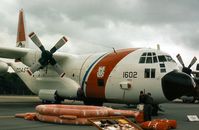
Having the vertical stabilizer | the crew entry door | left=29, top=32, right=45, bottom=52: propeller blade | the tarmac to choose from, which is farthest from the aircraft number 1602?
the vertical stabilizer

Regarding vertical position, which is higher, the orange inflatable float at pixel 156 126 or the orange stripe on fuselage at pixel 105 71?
the orange stripe on fuselage at pixel 105 71

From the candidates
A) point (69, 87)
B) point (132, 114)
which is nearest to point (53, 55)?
point (69, 87)

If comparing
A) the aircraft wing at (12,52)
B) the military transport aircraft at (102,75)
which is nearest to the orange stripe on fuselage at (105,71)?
the military transport aircraft at (102,75)

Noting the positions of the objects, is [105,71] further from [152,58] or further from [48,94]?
[48,94]

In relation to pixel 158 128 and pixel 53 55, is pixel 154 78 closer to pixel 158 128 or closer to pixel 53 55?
pixel 158 128

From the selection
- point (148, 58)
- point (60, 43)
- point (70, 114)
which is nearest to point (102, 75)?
point (148, 58)

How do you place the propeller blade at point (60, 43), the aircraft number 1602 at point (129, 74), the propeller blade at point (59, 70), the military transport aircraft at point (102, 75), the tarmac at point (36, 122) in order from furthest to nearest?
the propeller blade at point (60, 43), the propeller blade at point (59, 70), the aircraft number 1602 at point (129, 74), the military transport aircraft at point (102, 75), the tarmac at point (36, 122)

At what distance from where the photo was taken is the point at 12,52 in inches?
1076

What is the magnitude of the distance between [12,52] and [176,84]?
14462 mm

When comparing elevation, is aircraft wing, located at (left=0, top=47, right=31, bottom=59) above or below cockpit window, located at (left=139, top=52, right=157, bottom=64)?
above

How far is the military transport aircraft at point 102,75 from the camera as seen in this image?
1916 cm

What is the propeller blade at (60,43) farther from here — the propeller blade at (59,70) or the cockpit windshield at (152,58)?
the cockpit windshield at (152,58)

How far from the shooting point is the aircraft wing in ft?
86.6

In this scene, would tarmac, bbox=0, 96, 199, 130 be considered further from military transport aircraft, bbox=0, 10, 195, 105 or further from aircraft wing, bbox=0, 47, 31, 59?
aircraft wing, bbox=0, 47, 31, 59
